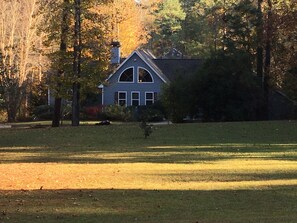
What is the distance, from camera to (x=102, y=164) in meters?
21.7

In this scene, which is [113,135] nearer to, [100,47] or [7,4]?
[100,47]

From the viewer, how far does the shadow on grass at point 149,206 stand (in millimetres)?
10719

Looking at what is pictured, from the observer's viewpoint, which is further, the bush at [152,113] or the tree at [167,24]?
the tree at [167,24]

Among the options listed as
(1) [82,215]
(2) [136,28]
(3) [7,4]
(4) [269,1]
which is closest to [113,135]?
(4) [269,1]

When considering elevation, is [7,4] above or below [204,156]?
above

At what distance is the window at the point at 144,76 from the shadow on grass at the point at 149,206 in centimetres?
4832

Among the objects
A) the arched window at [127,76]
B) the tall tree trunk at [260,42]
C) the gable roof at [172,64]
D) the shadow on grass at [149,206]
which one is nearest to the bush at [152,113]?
the arched window at [127,76]

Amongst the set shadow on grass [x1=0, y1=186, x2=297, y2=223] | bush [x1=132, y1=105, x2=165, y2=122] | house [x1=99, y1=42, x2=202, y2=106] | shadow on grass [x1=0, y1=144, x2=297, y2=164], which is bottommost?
shadow on grass [x1=0, y1=186, x2=297, y2=223]

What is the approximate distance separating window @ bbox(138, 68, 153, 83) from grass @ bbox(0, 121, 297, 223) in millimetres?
27585

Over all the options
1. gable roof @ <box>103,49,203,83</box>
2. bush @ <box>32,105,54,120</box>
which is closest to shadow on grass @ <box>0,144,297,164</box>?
gable roof @ <box>103,49,203,83</box>

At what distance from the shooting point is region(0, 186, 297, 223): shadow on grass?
1072 cm

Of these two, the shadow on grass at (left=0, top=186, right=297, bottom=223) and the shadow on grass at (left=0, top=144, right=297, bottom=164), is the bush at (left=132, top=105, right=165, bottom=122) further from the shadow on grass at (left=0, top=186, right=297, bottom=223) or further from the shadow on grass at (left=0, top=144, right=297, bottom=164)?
the shadow on grass at (left=0, top=186, right=297, bottom=223)

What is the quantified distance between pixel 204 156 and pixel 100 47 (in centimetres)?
1891

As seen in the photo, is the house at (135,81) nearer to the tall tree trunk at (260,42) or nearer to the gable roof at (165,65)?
the gable roof at (165,65)
